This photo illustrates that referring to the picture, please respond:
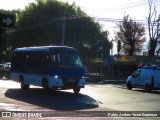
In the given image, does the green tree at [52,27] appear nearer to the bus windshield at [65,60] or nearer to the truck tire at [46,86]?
the truck tire at [46,86]

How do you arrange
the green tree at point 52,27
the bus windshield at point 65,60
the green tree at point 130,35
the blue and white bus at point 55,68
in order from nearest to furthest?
the blue and white bus at point 55,68 → the bus windshield at point 65,60 → the green tree at point 52,27 → the green tree at point 130,35

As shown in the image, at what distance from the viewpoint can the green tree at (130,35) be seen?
86562 millimetres

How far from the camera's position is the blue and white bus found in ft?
70.9

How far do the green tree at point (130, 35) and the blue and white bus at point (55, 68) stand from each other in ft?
206

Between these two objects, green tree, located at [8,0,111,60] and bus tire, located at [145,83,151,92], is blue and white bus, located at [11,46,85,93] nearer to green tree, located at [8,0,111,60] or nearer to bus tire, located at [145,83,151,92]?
bus tire, located at [145,83,151,92]

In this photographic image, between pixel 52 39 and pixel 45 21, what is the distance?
11.2ft

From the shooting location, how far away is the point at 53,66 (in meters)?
21.9

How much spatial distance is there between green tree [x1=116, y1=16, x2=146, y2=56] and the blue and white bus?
62670 millimetres

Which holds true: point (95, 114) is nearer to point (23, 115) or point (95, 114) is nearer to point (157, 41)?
point (23, 115)

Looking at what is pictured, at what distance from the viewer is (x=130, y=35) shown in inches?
3455

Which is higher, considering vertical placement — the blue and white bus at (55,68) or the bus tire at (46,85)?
the blue and white bus at (55,68)

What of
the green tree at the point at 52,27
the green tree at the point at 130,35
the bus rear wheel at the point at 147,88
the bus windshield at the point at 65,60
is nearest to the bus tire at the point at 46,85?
the bus windshield at the point at 65,60

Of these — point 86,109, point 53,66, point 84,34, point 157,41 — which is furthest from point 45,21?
point 86,109

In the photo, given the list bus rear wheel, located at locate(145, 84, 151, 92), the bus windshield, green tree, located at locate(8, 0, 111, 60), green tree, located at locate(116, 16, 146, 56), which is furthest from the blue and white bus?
green tree, located at locate(116, 16, 146, 56)
